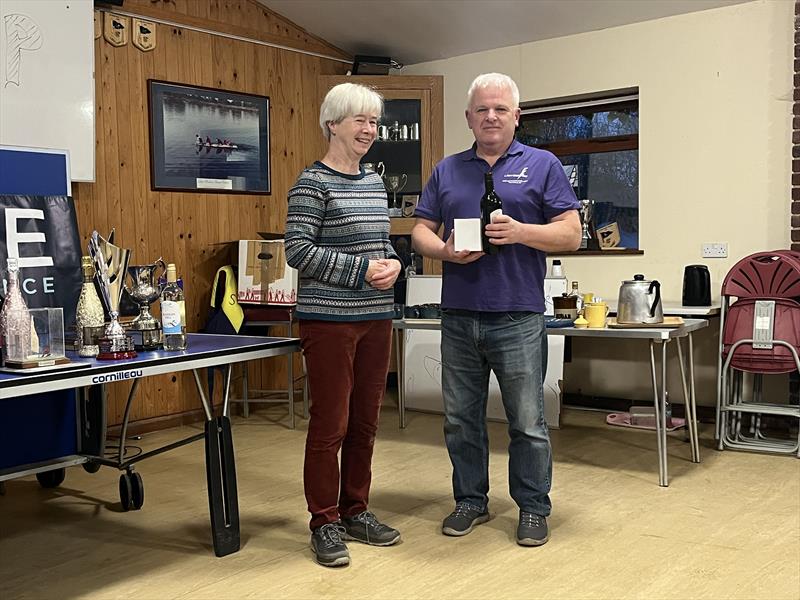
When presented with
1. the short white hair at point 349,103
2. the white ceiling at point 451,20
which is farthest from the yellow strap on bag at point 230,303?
the short white hair at point 349,103

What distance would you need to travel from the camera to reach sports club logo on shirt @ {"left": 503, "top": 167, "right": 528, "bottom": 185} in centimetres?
295

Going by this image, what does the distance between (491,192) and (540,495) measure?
3.54 feet

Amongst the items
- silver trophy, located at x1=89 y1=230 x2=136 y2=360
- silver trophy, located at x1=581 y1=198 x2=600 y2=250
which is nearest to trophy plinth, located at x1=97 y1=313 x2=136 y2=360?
silver trophy, located at x1=89 y1=230 x2=136 y2=360

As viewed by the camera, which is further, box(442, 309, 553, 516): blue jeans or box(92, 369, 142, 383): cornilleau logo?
box(442, 309, 553, 516): blue jeans

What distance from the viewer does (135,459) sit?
3.43 m

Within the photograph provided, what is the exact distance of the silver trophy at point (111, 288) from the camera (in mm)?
2715

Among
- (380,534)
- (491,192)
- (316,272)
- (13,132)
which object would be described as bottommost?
(380,534)

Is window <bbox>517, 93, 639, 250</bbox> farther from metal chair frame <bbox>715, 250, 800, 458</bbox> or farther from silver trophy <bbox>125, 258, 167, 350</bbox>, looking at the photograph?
silver trophy <bbox>125, 258, 167, 350</bbox>

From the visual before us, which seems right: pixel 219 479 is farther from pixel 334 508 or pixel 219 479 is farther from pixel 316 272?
pixel 316 272

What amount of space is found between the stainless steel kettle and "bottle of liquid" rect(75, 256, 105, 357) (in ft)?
7.51

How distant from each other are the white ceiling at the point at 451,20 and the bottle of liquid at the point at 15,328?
3.66m

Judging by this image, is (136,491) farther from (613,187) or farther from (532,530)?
(613,187)

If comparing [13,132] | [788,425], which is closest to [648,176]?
[788,425]

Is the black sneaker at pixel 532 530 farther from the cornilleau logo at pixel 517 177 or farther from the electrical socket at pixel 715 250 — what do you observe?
the electrical socket at pixel 715 250
